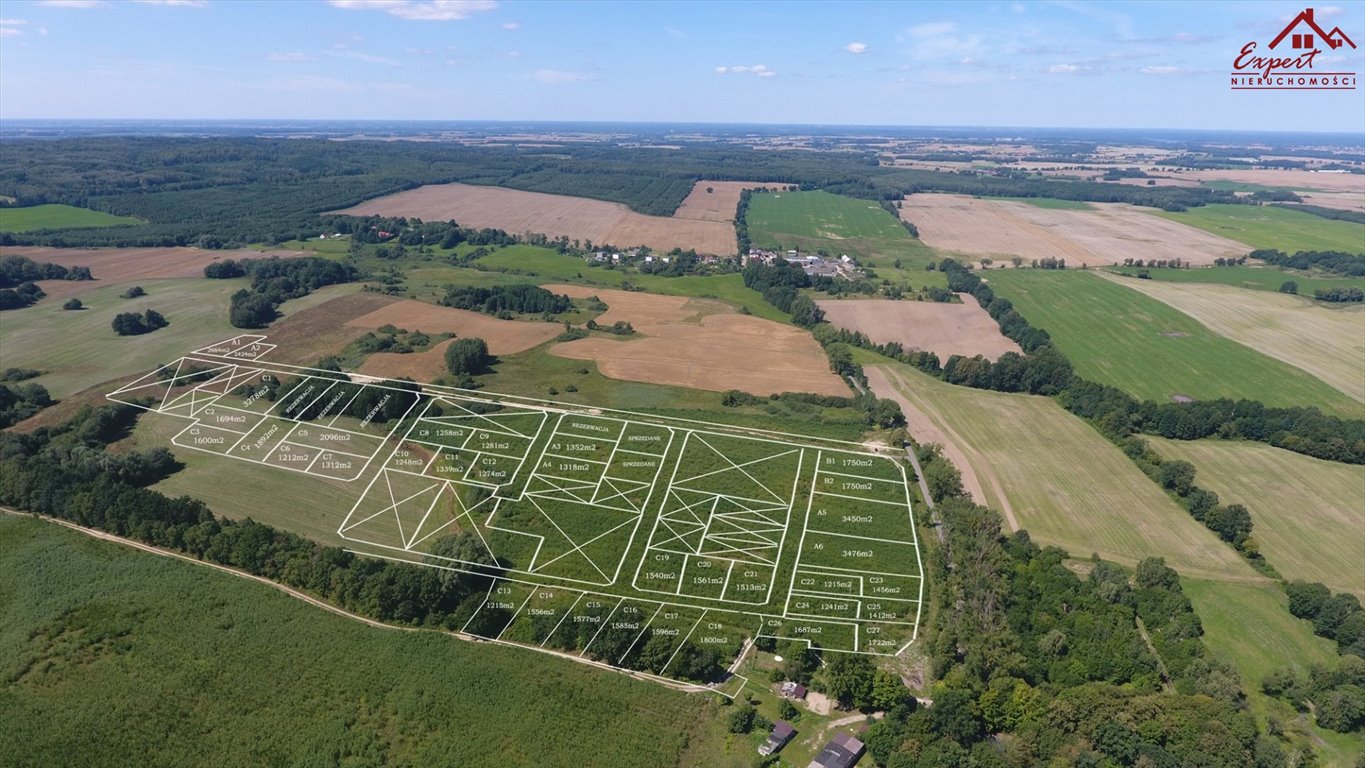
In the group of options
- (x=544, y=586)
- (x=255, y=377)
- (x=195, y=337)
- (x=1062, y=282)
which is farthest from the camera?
(x=1062, y=282)

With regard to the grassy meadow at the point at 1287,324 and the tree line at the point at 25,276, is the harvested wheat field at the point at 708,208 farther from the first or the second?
the tree line at the point at 25,276

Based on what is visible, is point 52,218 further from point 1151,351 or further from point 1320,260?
point 1320,260

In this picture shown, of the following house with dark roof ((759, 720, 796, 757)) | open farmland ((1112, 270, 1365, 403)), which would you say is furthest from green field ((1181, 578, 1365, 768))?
open farmland ((1112, 270, 1365, 403))

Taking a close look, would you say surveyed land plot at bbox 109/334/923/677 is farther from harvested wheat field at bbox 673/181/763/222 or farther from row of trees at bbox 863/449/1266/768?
harvested wheat field at bbox 673/181/763/222

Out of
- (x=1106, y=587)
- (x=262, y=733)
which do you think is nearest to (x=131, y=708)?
(x=262, y=733)

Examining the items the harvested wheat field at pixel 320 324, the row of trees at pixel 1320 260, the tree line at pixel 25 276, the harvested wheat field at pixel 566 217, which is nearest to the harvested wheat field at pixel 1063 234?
the row of trees at pixel 1320 260

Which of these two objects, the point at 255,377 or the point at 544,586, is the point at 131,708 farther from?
the point at 255,377
